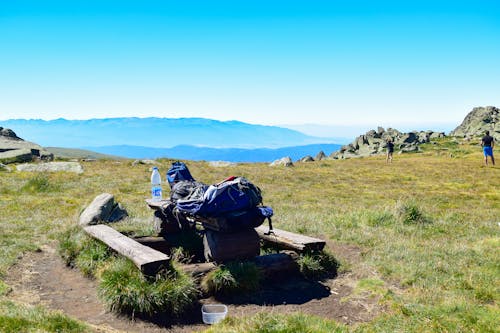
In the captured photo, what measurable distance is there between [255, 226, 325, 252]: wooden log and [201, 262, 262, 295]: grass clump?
1.55 meters

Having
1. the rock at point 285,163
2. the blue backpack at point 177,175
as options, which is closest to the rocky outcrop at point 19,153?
the rock at point 285,163

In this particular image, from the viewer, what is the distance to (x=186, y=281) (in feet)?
25.3

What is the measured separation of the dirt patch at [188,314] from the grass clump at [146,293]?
0.20 metres

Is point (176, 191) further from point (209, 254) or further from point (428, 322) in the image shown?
point (428, 322)

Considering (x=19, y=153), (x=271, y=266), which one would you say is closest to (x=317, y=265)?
(x=271, y=266)

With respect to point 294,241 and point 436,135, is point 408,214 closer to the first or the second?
point 294,241

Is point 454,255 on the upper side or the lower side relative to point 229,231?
lower

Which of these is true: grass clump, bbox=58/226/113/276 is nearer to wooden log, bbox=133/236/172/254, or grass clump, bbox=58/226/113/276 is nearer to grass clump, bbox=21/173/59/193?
wooden log, bbox=133/236/172/254

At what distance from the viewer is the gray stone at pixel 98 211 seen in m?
13.4

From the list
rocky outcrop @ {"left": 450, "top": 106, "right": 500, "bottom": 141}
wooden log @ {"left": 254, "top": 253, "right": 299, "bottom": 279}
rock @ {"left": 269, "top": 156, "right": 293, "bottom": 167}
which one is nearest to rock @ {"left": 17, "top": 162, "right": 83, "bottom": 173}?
rock @ {"left": 269, "top": 156, "right": 293, "bottom": 167}

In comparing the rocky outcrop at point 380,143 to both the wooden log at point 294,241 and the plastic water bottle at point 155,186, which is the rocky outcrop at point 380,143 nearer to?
the plastic water bottle at point 155,186

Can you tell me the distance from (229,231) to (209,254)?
0.73 meters

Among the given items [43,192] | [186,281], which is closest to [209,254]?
[186,281]

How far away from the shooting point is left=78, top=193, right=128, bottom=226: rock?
13413mm
